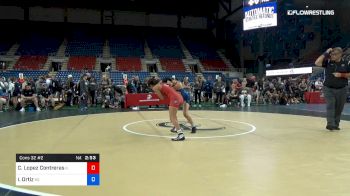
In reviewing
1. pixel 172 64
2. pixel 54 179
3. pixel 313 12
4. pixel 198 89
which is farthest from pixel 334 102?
pixel 172 64

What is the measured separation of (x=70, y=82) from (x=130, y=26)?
65.8 ft

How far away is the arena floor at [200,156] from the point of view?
407cm

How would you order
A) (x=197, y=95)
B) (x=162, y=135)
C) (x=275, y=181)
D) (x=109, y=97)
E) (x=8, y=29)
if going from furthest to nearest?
1. (x=8, y=29)
2. (x=197, y=95)
3. (x=109, y=97)
4. (x=162, y=135)
5. (x=275, y=181)

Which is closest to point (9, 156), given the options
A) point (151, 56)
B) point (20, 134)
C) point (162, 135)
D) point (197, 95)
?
point (20, 134)

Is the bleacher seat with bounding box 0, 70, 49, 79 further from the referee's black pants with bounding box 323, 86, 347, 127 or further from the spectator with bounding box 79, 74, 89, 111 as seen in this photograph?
the referee's black pants with bounding box 323, 86, 347, 127

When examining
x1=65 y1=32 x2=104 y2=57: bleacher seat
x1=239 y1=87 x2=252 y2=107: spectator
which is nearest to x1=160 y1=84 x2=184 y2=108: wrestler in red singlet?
x1=239 y1=87 x2=252 y2=107: spectator

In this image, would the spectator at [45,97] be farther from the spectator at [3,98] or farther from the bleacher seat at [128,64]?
the bleacher seat at [128,64]

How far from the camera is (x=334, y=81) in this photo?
862cm

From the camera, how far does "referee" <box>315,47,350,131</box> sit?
8555mm

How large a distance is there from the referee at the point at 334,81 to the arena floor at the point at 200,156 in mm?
515

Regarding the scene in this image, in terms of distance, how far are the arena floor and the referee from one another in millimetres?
515

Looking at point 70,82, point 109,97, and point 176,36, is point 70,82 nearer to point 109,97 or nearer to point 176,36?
point 109,97

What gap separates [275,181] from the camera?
435 cm
